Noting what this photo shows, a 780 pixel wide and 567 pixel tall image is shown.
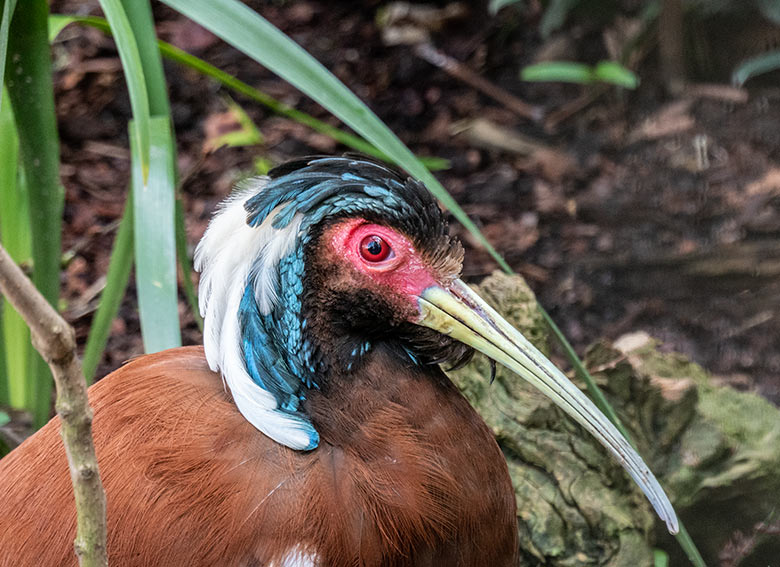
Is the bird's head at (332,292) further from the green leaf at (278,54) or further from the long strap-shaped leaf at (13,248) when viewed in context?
the long strap-shaped leaf at (13,248)

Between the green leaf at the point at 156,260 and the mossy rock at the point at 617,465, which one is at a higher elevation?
the green leaf at the point at 156,260

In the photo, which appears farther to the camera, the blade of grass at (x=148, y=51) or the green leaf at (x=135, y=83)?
the blade of grass at (x=148, y=51)

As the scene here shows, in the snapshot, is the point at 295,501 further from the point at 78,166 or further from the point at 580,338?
the point at 78,166

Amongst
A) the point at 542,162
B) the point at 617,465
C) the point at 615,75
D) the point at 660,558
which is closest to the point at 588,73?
the point at 615,75

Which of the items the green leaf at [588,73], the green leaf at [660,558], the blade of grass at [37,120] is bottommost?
the green leaf at [660,558]

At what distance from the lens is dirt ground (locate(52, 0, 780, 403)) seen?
13.1 feet

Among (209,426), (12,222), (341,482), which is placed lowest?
(341,482)

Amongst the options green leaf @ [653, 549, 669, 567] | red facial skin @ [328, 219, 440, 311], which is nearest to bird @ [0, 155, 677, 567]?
red facial skin @ [328, 219, 440, 311]

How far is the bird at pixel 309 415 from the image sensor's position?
1.87 metres

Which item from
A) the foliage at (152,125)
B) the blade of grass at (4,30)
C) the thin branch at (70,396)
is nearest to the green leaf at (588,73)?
the foliage at (152,125)

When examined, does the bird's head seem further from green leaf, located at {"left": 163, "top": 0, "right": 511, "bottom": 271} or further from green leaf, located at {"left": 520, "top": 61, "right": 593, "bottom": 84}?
green leaf, located at {"left": 520, "top": 61, "right": 593, "bottom": 84}

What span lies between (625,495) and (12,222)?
203 centimetres

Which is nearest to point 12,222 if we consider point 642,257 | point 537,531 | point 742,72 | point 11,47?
point 11,47

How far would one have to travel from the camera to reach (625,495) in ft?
9.04
